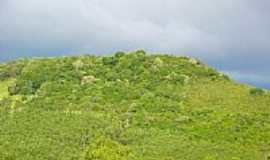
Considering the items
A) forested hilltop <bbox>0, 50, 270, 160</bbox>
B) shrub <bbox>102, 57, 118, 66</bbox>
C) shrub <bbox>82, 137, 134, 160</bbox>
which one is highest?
shrub <bbox>102, 57, 118, 66</bbox>

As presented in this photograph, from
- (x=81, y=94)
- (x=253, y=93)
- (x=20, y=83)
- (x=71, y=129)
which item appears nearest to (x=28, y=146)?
(x=71, y=129)

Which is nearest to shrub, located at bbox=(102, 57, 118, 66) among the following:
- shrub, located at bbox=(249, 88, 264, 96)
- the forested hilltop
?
the forested hilltop

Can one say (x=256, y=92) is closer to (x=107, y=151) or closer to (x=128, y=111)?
(x=128, y=111)

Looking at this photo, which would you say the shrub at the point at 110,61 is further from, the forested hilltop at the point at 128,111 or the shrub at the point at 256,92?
the shrub at the point at 256,92

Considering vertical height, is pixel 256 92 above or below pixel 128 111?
above

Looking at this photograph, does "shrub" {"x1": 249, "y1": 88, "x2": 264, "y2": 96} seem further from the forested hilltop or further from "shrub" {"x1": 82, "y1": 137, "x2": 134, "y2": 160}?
"shrub" {"x1": 82, "y1": 137, "x2": 134, "y2": 160}

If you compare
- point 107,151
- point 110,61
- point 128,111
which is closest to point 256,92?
point 128,111

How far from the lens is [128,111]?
123125mm

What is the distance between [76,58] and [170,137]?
168 feet

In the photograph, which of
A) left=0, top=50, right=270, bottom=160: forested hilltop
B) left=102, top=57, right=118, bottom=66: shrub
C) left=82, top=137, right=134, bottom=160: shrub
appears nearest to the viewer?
left=82, top=137, right=134, bottom=160: shrub

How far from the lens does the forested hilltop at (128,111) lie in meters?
103

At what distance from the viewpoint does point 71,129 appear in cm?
11188

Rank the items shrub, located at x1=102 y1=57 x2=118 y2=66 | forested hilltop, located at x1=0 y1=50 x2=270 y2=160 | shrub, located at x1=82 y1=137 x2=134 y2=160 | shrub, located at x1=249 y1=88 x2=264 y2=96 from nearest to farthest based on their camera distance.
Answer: shrub, located at x1=82 y1=137 x2=134 y2=160, forested hilltop, located at x1=0 y1=50 x2=270 y2=160, shrub, located at x1=249 y1=88 x2=264 y2=96, shrub, located at x1=102 y1=57 x2=118 y2=66

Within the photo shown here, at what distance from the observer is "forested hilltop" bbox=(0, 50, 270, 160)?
339 ft
